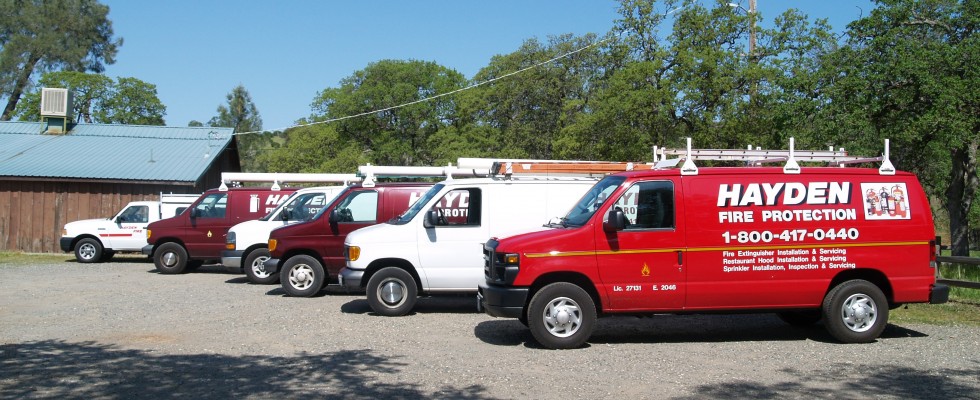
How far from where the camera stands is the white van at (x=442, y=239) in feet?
40.9

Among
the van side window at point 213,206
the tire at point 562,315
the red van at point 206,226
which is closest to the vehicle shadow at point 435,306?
the tire at point 562,315

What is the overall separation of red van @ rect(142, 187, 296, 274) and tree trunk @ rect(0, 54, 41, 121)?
161 feet

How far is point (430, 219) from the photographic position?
1220 cm

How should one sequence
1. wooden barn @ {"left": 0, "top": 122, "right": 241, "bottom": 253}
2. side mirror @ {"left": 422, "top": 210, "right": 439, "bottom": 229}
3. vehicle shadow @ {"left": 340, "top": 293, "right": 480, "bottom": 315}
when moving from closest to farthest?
1. side mirror @ {"left": 422, "top": 210, "right": 439, "bottom": 229}
2. vehicle shadow @ {"left": 340, "top": 293, "right": 480, "bottom": 315}
3. wooden barn @ {"left": 0, "top": 122, "right": 241, "bottom": 253}

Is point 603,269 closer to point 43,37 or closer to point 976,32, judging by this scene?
point 976,32

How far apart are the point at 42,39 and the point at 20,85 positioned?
12.1ft

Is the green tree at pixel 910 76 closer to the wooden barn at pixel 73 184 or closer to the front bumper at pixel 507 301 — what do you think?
the front bumper at pixel 507 301

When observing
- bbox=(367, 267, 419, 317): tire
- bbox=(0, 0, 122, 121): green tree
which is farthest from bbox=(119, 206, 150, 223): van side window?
bbox=(0, 0, 122, 121): green tree

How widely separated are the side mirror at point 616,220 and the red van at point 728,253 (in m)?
0.05

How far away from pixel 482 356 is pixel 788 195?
4075 mm

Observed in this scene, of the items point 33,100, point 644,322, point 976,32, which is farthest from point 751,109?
point 33,100

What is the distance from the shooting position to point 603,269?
31.9 ft

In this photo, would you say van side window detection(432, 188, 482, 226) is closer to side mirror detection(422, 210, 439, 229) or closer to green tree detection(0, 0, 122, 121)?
side mirror detection(422, 210, 439, 229)

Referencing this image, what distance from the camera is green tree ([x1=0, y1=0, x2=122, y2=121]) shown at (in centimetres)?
6112
